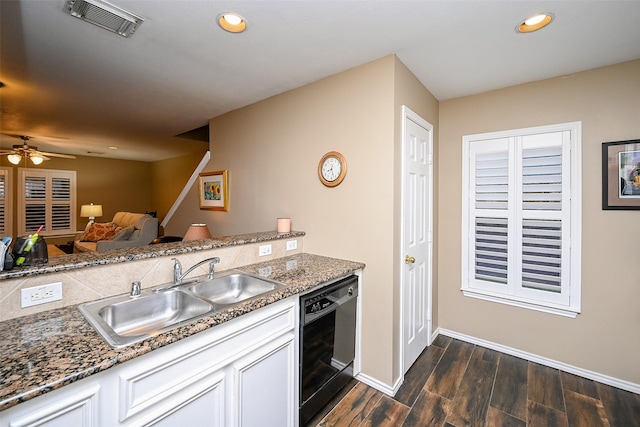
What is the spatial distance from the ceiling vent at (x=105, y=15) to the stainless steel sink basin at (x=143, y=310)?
159 centimetres

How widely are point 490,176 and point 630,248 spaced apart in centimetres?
109

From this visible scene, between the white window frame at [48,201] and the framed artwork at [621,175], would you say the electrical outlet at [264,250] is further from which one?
the white window frame at [48,201]

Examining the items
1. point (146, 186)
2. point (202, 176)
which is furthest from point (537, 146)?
point (146, 186)

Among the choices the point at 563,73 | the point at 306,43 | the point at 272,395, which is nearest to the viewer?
the point at 272,395

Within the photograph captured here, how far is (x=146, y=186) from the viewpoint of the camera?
8.05m

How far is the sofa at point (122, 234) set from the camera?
486 centimetres

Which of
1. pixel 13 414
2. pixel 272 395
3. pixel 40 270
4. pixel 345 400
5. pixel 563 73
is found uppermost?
pixel 563 73

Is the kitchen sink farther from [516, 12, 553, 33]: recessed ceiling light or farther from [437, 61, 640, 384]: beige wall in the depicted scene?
[437, 61, 640, 384]: beige wall

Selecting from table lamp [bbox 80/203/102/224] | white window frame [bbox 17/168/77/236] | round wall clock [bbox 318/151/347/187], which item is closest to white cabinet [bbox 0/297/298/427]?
round wall clock [bbox 318/151/347/187]

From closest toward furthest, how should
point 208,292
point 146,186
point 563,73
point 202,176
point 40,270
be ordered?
1. point 40,270
2. point 208,292
3. point 563,73
4. point 202,176
5. point 146,186

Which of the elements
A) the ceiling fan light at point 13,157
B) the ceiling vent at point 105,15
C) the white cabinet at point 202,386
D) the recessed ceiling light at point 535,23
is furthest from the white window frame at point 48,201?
the recessed ceiling light at point 535,23

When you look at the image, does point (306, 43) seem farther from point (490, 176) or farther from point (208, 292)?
point (490, 176)

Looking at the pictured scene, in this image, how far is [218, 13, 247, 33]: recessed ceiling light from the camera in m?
1.63

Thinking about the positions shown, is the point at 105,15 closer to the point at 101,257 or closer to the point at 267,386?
the point at 101,257
